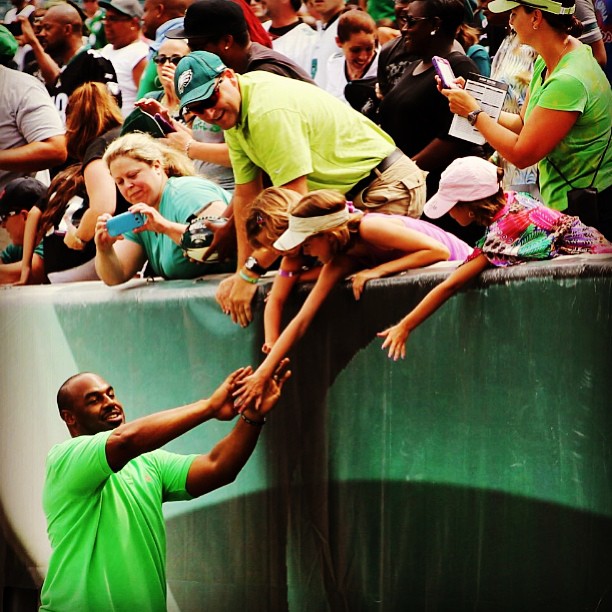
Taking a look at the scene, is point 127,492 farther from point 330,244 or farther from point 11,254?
point 11,254

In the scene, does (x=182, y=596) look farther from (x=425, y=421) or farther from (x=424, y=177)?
(x=424, y=177)

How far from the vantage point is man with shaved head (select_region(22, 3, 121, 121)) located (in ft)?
17.2

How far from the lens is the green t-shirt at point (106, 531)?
14.3ft

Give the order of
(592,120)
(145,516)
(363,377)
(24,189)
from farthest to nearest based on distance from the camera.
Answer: (24,189) < (145,516) < (363,377) < (592,120)

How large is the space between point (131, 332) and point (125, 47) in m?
1.35

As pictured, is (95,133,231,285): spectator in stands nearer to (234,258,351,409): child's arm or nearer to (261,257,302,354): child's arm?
(261,257,302,354): child's arm

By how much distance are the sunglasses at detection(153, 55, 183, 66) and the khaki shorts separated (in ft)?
3.45

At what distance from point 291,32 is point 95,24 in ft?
3.65

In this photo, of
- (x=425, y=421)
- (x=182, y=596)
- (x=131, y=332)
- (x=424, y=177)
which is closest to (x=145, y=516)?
(x=182, y=596)

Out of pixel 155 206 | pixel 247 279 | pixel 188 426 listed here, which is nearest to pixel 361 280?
pixel 247 279

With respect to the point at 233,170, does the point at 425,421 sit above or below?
below

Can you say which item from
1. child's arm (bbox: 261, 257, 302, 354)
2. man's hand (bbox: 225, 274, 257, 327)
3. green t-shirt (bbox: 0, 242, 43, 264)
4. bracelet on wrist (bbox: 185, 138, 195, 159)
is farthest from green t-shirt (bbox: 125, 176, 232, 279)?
green t-shirt (bbox: 0, 242, 43, 264)

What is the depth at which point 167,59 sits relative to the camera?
4891mm

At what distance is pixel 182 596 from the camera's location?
4.61 meters
